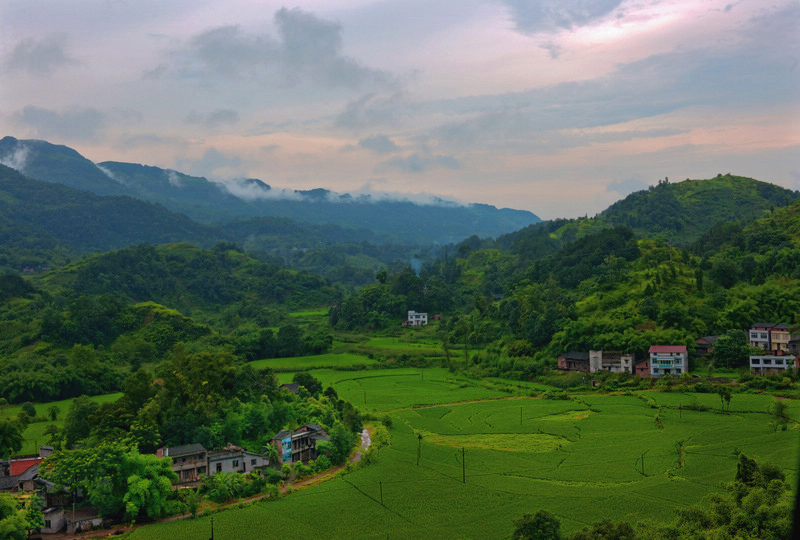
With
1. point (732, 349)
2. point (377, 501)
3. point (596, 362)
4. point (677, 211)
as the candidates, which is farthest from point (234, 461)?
point (677, 211)

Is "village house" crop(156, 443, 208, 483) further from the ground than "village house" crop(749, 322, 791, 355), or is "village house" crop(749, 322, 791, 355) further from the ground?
"village house" crop(749, 322, 791, 355)

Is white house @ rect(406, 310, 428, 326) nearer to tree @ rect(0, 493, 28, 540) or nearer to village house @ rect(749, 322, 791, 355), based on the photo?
village house @ rect(749, 322, 791, 355)

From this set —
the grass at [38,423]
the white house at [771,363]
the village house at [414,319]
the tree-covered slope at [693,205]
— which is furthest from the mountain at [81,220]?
the white house at [771,363]

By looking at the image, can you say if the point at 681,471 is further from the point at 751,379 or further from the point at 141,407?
the point at 141,407

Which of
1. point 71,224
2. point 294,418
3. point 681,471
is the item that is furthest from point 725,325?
point 71,224

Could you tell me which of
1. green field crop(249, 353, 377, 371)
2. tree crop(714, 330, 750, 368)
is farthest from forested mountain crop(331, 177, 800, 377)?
green field crop(249, 353, 377, 371)

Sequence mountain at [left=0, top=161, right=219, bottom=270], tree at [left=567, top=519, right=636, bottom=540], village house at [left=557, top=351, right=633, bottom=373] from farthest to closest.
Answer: mountain at [left=0, top=161, right=219, bottom=270] → village house at [left=557, top=351, right=633, bottom=373] → tree at [left=567, top=519, right=636, bottom=540]

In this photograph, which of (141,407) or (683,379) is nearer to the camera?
(141,407)
